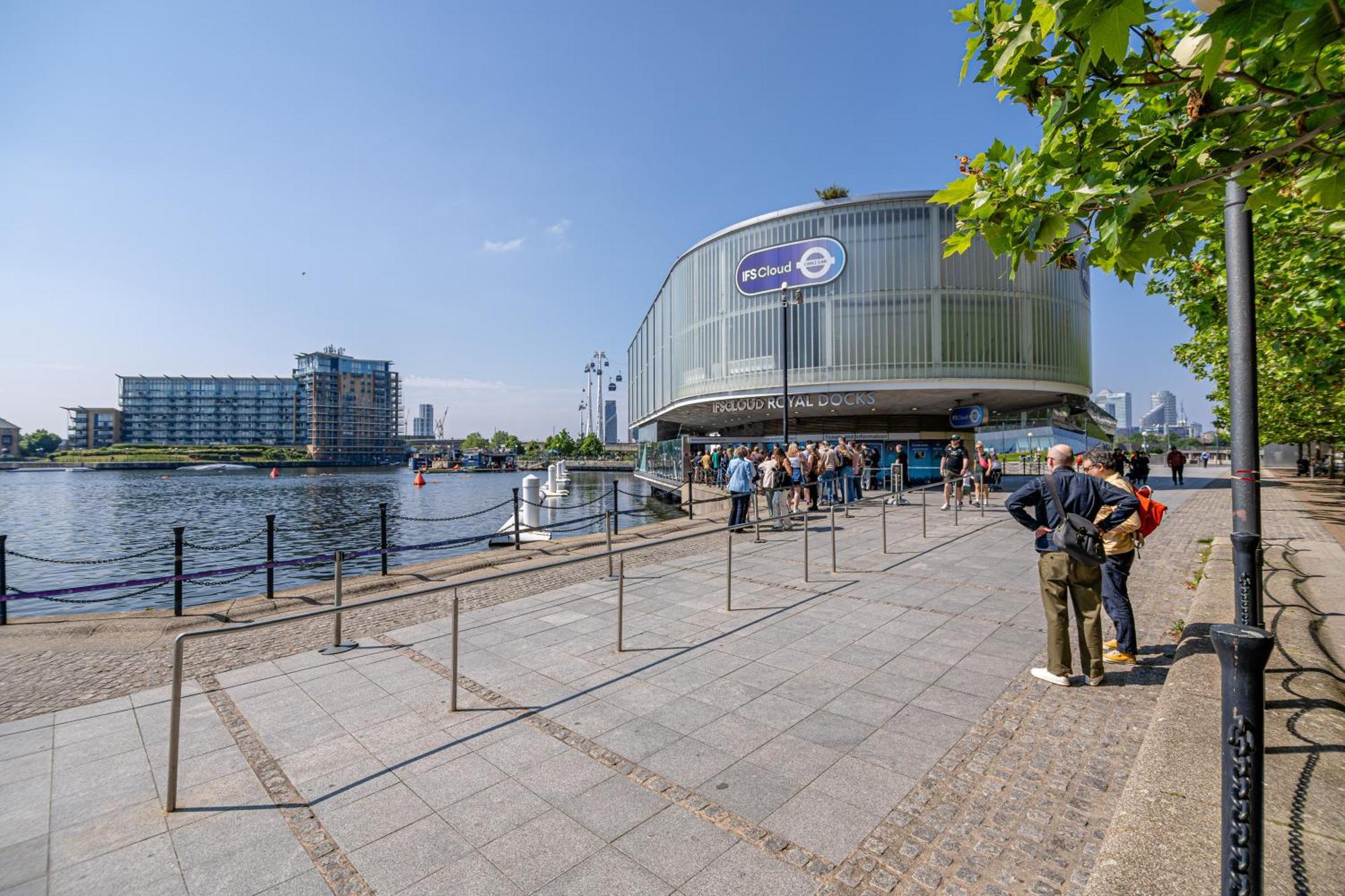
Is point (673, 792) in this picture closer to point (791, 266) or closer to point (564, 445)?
point (791, 266)

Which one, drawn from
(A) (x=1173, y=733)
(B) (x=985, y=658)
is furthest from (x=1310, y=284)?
(A) (x=1173, y=733)

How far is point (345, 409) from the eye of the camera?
6836 inches

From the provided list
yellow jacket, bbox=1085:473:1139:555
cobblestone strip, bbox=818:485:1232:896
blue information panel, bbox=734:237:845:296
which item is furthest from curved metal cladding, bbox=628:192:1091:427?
cobblestone strip, bbox=818:485:1232:896

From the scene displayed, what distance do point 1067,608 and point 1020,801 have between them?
2.27m

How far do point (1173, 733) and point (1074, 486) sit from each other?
2.29m

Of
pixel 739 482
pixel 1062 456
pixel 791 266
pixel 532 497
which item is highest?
pixel 791 266

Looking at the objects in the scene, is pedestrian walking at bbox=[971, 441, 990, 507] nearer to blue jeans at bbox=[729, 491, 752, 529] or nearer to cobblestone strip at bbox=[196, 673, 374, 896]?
blue jeans at bbox=[729, 491, 752, 529]

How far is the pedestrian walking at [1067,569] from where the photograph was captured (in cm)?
513

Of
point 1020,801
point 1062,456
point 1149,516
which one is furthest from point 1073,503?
point 1020,801

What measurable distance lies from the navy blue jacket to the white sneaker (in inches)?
43.0

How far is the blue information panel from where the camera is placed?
109 ft

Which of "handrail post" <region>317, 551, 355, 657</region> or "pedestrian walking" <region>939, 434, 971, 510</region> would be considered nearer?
"handrail post" <region>317, 551, 355, 657</region>

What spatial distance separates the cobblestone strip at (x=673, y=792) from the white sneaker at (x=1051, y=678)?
11.0 ft

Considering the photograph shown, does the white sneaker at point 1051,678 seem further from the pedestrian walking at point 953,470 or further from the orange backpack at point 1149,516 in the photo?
the pedestrian walking at point 953,470
